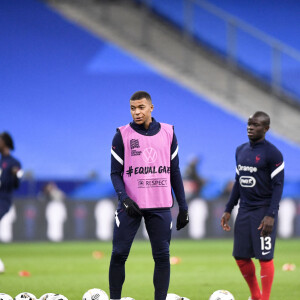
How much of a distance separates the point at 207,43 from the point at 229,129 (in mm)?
4199

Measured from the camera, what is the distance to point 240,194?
930 centimetres

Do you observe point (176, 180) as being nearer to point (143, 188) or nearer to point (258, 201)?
point (143, 188)

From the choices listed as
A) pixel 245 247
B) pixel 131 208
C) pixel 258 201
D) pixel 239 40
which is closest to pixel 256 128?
pixel 258 201

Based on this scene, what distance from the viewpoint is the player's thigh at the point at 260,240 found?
8.92m

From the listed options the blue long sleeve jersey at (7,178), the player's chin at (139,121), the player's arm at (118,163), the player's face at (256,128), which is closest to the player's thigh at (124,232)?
the player's arm at (118,163)

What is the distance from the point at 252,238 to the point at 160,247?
157 cm

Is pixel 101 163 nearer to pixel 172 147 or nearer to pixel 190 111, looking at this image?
pixel 190 111

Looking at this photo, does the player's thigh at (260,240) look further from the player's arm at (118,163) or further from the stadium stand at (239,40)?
the stadium stand at (239,40)

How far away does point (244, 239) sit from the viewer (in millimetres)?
9086

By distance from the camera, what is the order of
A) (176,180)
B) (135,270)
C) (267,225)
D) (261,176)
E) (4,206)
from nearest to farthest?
(176,180) < (267,225) < (261,176) < (4,206) < (135,270)

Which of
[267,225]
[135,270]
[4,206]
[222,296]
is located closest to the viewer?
[222,296]

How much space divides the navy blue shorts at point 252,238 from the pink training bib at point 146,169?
1412 millimetres

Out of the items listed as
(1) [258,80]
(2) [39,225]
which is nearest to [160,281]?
(2) [39,225]

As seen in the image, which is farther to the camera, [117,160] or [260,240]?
[260,240]
